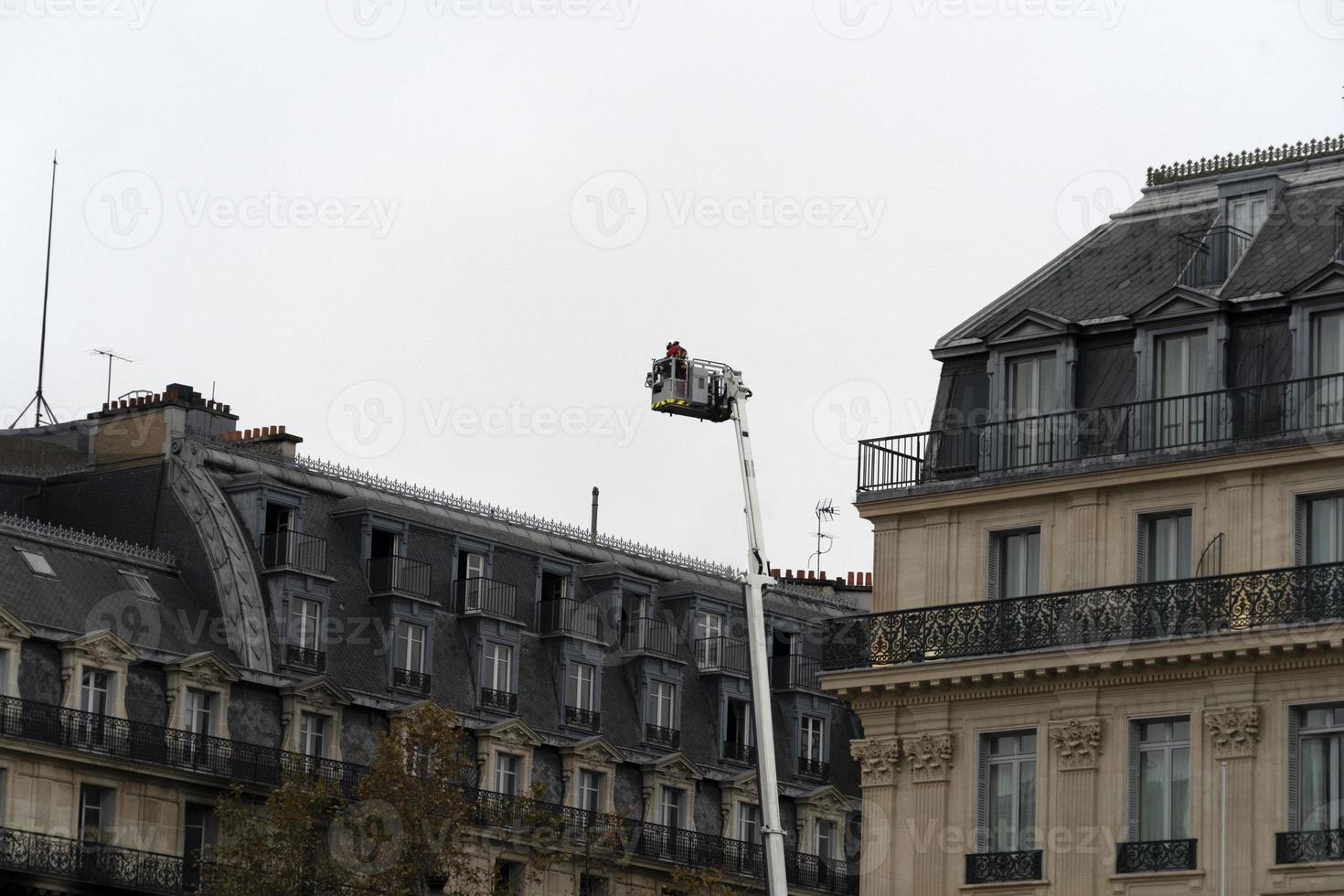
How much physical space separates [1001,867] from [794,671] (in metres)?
31.0

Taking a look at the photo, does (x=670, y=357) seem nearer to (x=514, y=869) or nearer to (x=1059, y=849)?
(x=1059, y=849)

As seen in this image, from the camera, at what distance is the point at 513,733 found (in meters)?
68.3

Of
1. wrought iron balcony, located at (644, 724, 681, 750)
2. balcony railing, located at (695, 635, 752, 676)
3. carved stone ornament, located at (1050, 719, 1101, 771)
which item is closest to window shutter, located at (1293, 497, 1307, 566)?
carved stone ornament, located at (1050, 719, 1101, 771)

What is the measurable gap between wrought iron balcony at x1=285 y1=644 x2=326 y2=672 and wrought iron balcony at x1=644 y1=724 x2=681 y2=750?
9.55 m

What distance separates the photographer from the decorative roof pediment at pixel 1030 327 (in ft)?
153

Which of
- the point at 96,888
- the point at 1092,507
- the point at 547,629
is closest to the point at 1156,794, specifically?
the point at 1092,507

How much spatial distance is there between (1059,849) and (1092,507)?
16.6 ft

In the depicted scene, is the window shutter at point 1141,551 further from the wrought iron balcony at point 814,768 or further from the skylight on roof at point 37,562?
the wrought iron balcony at point 814,768

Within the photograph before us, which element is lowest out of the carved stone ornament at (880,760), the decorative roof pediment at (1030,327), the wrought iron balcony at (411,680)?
the carved stone ornament at (880,760)

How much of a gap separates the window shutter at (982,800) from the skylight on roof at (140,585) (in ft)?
81.1

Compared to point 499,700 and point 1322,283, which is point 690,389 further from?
point 499,700

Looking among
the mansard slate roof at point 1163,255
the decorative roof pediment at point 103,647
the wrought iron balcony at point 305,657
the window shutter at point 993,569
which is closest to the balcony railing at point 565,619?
the wrought iron balcony at point 305,657

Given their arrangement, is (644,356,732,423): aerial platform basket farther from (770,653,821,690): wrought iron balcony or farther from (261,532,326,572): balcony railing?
(770,653,821,690): wrought iron balcony

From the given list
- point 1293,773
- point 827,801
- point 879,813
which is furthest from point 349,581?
point 1293,773
